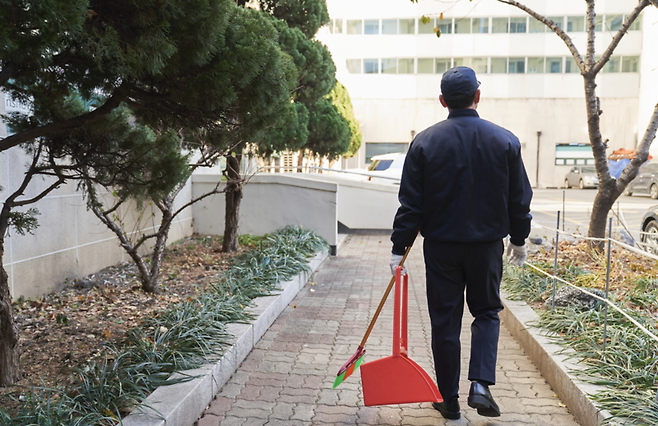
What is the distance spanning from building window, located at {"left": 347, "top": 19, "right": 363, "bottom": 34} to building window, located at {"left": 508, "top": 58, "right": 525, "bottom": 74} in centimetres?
955

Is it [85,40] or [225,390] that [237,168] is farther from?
[85,40]

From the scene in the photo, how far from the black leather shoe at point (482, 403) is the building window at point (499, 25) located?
34.6 meters

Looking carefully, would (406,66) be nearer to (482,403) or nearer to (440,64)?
(440,64)

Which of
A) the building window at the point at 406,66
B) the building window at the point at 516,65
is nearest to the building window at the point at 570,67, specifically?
the building window at the point at 516,65

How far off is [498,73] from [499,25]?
116 inches

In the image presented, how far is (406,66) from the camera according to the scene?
34.7 metres

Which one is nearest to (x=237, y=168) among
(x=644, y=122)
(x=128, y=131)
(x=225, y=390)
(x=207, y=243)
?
(x=207, y=243)

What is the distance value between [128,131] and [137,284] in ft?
9.19

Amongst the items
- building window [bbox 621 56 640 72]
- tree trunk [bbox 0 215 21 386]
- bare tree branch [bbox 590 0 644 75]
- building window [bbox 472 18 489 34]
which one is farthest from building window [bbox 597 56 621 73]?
tree trunk [bbox 0 215 21 386]

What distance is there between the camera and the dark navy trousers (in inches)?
128

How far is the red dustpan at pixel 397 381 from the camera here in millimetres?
3223

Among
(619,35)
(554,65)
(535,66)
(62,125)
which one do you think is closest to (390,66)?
(535,66)

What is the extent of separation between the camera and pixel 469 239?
317 centimetres

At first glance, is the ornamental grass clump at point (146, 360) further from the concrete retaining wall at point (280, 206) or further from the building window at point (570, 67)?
the building window at point (570, 67)
